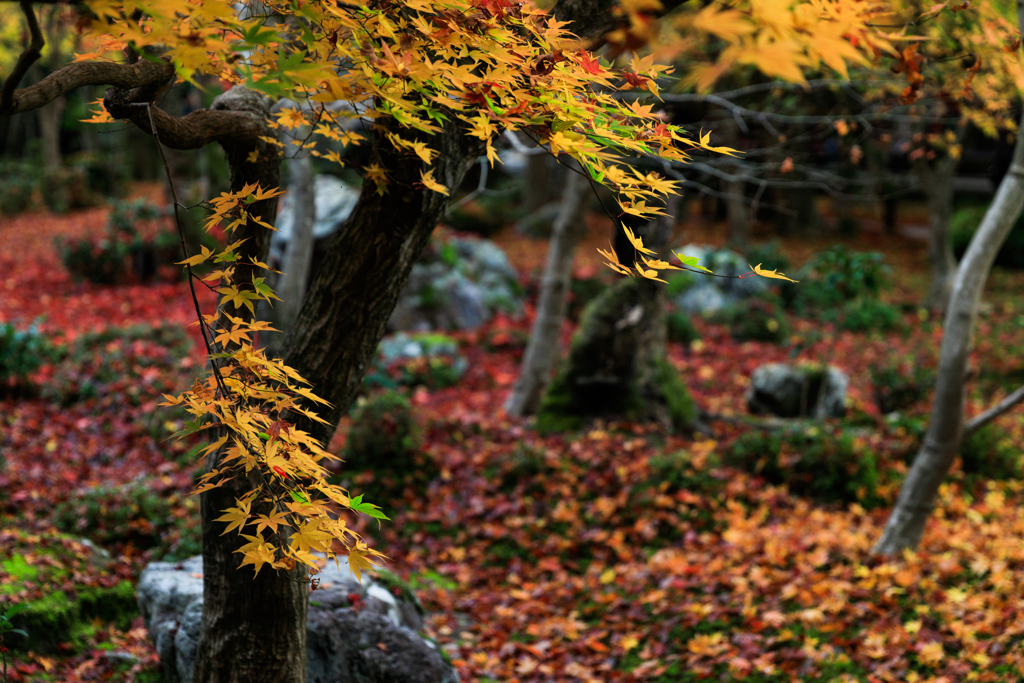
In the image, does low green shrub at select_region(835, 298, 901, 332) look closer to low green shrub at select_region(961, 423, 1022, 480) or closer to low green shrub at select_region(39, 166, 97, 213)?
low green shrub at select_region(961, 423, 1022, 480)

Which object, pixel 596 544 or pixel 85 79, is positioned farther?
pixel 596 544

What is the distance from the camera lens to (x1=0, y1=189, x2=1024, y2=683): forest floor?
4.00m

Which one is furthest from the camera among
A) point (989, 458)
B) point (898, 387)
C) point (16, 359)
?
point (898, 387)

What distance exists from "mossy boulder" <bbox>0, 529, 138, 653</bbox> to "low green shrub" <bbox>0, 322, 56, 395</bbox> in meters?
3.73

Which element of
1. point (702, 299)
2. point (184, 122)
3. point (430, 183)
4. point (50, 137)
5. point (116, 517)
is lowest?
point (116, 517)

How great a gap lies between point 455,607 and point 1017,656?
346 cm

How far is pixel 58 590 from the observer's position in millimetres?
3887

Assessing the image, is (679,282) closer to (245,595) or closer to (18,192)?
(245,595)

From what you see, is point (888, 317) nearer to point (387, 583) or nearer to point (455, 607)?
point (455, 607)

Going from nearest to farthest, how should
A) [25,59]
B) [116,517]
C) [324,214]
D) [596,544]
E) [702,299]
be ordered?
[25,59] → [116,517] → [596,544] → [324,214] → [702,299]

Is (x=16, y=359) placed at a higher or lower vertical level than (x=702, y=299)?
lower

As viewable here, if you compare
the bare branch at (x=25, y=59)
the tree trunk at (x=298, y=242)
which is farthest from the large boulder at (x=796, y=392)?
the bare branch at (x=25, y=59)

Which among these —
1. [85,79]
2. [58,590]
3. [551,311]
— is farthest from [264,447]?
[551,311]

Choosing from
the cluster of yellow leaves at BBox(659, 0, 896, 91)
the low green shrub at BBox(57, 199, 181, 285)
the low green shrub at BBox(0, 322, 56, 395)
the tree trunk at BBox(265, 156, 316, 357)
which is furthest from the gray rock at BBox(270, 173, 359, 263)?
the cluster of yellow leaves at BBox(659, 0, 896, 91)
